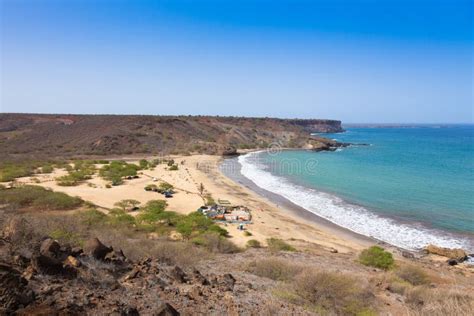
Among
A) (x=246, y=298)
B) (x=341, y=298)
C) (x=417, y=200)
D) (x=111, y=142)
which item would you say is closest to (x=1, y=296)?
(x=246, y=298)

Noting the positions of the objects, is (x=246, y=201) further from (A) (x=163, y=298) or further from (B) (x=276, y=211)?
(A) (x=163, y=298)

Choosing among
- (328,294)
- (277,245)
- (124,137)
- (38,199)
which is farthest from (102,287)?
(124,137)

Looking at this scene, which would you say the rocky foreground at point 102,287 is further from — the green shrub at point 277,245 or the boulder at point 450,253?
the boulder at point 450,253

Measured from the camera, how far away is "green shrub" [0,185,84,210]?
2116cm

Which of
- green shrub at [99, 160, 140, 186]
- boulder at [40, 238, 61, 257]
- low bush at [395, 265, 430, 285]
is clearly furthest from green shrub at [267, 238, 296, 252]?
green shrub at [99, 160, 140, 186]

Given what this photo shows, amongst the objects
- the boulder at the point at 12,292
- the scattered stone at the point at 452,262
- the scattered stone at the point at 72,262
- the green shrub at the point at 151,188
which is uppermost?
the boulder at the point at 12,292

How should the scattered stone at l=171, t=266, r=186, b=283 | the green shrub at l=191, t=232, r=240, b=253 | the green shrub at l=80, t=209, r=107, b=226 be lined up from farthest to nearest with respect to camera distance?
the green shrub at l=80, t=209, r=107, b=226, the green shrub at l=191, t=232, r=240, b=253, the scattered stone at l=171, t=266, r=186, b=283

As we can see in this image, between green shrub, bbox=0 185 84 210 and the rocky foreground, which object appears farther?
green shrub, bbox=0 185 84 210

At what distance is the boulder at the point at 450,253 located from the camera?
55.4ft

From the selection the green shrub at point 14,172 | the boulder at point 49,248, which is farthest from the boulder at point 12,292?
the green shrub at point 14,172

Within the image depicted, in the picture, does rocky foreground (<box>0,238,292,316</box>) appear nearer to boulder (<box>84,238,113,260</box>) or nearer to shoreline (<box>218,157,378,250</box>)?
boulder (<box>84,238,113,260</box>)

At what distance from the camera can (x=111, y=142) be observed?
68.4 metres

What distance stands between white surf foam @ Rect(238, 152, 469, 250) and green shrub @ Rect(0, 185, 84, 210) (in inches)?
741

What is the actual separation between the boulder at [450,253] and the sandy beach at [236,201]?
3478mm
